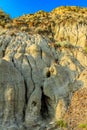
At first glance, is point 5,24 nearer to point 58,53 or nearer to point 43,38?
point 43,38

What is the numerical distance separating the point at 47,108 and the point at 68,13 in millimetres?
17598

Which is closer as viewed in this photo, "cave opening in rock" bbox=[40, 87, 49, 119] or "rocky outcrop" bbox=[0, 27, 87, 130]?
"rocky outcrop" bbox=[0, 27, 87, 130]

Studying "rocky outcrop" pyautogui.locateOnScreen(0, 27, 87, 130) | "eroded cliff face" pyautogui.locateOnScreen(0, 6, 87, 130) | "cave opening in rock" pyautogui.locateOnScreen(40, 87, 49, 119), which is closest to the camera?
"eroded cliff face" pyautogui.locateOnScreen(0, 6, 87, 130)

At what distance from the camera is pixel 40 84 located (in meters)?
24.7

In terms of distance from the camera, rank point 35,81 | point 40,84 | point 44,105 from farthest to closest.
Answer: point 35,81
point 40,84
point 44,105

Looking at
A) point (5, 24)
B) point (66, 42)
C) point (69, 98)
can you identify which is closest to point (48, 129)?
point (69, 98)

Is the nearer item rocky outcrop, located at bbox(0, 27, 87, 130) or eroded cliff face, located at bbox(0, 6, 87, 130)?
eroded cliff face, located at bbox(0, 6, 87, 130)

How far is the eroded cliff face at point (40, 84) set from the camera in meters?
22.4

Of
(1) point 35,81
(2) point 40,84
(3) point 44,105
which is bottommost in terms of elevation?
(3) point 44,105

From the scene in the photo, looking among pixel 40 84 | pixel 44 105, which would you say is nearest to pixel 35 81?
pixel 40 84

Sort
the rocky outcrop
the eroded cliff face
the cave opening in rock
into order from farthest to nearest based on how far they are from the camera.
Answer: the cave opening in rock, the rocky outcrop, the eroded cliff face

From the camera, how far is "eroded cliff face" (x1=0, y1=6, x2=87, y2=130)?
22.4m

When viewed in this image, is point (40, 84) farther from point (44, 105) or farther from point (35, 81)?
point (44, 105)

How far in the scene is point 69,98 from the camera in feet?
79.0
